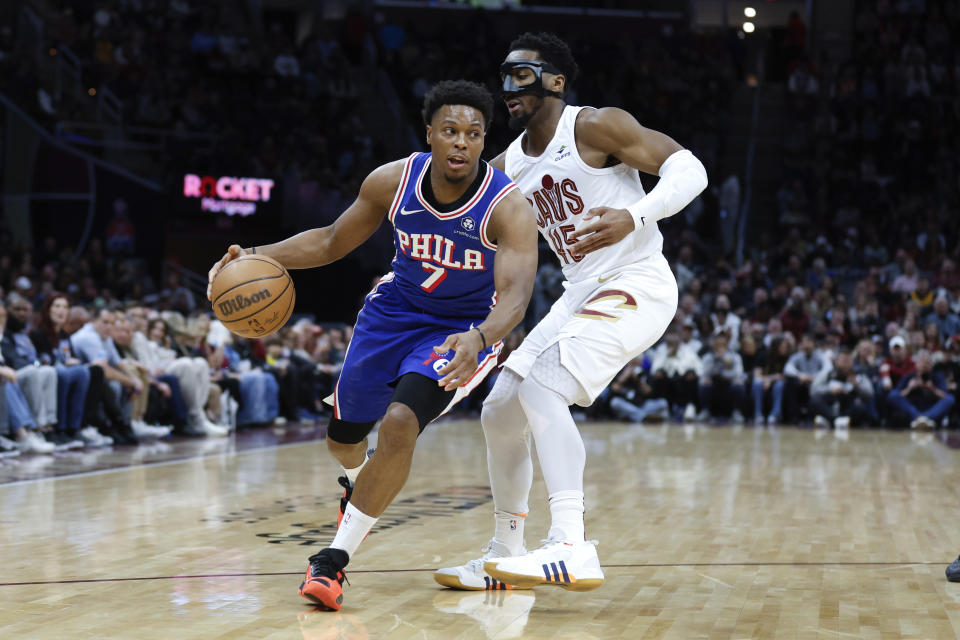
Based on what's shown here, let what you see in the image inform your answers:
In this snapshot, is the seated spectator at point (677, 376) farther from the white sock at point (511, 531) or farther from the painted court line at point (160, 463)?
the white sock at point (511, 531)

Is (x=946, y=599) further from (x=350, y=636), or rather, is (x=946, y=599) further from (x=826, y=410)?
(x=826, y=410)

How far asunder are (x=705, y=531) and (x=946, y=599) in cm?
175

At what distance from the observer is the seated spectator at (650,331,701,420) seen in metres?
15.0

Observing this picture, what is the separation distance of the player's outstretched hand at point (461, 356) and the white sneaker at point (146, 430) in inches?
287

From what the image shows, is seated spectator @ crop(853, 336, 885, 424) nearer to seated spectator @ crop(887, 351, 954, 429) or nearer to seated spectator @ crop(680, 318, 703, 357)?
seated spectator @ crop(887, 351, 954, 429)

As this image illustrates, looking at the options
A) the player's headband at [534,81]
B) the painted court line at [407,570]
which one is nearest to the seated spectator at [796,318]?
the painted court line at [407,570]

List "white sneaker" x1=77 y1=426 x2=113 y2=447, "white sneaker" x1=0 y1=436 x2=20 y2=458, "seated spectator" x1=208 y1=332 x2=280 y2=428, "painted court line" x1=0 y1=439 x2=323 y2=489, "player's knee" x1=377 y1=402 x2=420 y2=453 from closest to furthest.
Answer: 1. "player's knee" x1=377 y1=402 x2=420 y2=453
2. "painted court line" x1=0 y1=439 x2=323 y2=489
3. "white sneaker" x1=0 y1=436 x2=20 y2=458
4. "white sneaker" x1=77 y1=426 x2=113 y2=447
5. "seated spectator" x1=208 y1=332 x2=280 y2=428

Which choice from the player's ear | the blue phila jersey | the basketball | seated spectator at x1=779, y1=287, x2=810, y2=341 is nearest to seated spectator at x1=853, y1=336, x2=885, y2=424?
seated spectator at x1=779, y1=287, x2=810, y2=341

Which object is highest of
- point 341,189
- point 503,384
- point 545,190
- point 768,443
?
point 341,189

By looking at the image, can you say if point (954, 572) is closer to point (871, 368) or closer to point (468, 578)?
point (468, 578)

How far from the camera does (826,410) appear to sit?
46.8 ft

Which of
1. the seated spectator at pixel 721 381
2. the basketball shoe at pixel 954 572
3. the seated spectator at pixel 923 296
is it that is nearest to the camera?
the basketball shoe at pixel 954 572

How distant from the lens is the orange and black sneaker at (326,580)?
3895 millimetres

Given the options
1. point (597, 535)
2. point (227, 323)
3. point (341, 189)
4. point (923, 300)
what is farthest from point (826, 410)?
point (227, 323)
